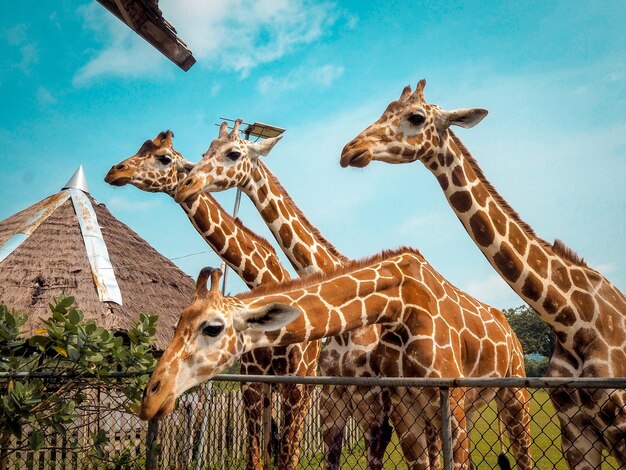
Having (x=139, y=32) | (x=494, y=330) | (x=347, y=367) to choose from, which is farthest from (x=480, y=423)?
(x=139, y=32)

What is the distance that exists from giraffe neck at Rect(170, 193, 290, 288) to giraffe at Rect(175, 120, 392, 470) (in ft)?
1.17

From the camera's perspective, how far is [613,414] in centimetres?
360

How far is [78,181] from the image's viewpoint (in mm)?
13227

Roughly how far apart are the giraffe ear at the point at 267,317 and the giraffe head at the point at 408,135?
1509mm

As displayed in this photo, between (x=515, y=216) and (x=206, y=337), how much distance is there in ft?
8.46

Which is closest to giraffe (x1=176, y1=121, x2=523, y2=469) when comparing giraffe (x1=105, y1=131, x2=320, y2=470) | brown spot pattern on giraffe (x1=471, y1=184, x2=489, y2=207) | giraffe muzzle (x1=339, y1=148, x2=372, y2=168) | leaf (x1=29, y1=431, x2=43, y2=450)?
giraffe (x1=105, y1=131, x2=320, y2=470)

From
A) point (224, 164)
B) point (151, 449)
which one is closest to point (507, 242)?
point (151, 449)

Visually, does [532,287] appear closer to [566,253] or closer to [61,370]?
[566,253]

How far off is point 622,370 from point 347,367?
2.30m

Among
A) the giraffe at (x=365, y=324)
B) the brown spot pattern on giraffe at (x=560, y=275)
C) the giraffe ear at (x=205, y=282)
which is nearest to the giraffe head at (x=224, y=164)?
the giraffe at (x=365, y=324)

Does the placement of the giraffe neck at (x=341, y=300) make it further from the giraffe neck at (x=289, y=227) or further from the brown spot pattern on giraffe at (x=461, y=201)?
the giraffe neck at (x=289, y=227)

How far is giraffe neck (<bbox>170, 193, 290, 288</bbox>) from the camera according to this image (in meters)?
6.77

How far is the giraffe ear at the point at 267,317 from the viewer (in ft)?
12.1

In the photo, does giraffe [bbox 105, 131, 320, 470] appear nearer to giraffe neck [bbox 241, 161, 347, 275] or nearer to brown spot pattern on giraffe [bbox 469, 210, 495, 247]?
giraffe neck [bbox 241, 161, 347, 275]
